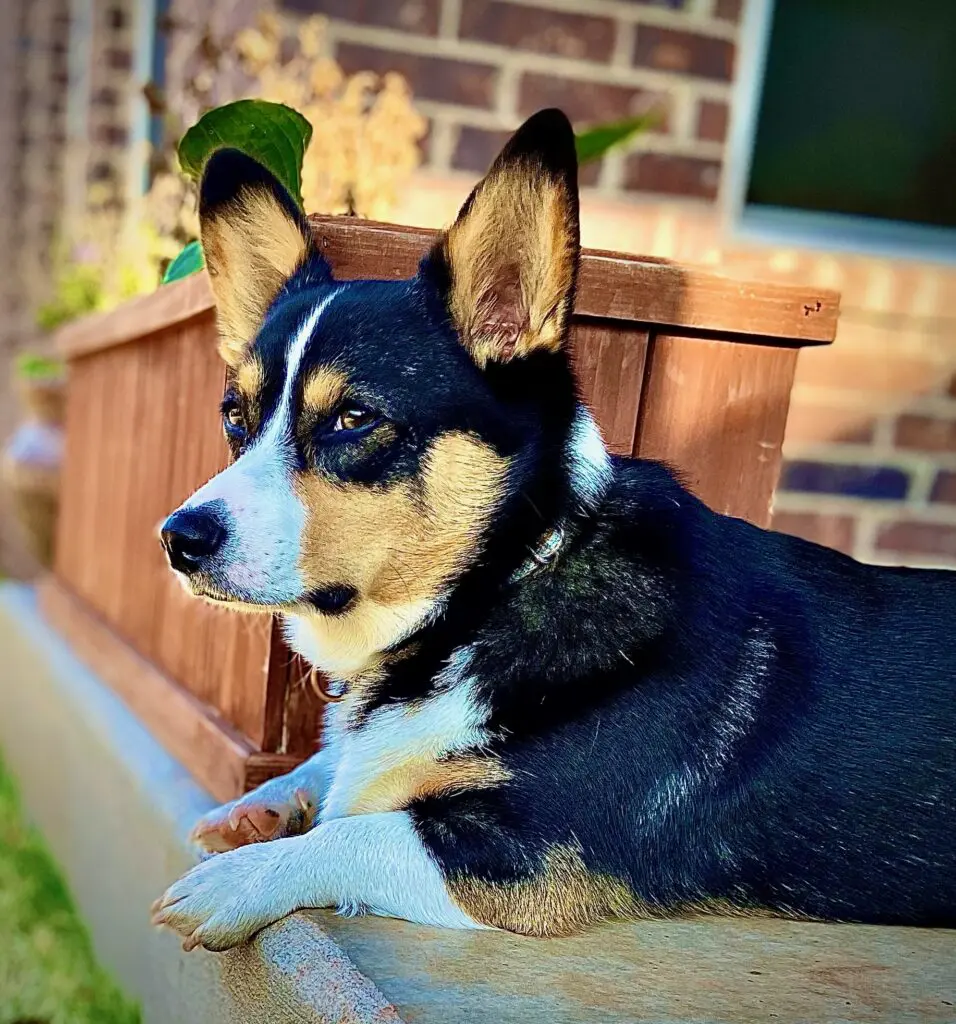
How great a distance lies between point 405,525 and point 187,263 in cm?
131

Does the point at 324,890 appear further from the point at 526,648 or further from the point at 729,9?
the point at 729,9

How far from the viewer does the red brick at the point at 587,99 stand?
3.59 m

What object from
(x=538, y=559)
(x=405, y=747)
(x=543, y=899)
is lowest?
(x=543, y=899)

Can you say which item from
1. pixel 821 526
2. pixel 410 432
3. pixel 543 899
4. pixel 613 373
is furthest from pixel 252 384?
pixel 821 526

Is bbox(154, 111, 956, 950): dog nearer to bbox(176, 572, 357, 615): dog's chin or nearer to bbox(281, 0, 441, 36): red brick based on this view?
bbox(176, 572, 357, 615): dog's chin

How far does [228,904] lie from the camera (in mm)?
1399

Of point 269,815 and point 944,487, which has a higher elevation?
point 944,487

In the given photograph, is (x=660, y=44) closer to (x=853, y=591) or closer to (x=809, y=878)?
(x=853, y=591)

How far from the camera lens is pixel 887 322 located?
150 inches

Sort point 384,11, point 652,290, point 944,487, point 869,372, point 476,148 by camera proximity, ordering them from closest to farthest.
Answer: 1. point 652,290
2. point 384,11
3. point 476,148
4. point 869,372
5. point 944,487

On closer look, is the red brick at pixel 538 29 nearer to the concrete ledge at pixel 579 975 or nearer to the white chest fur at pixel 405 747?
the white chest fur at pixel 405 747

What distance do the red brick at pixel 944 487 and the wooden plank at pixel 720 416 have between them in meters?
2.09

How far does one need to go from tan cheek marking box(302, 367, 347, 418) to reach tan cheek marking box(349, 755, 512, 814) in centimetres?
49

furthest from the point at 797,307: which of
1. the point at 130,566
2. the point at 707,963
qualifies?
the point at 130,566
